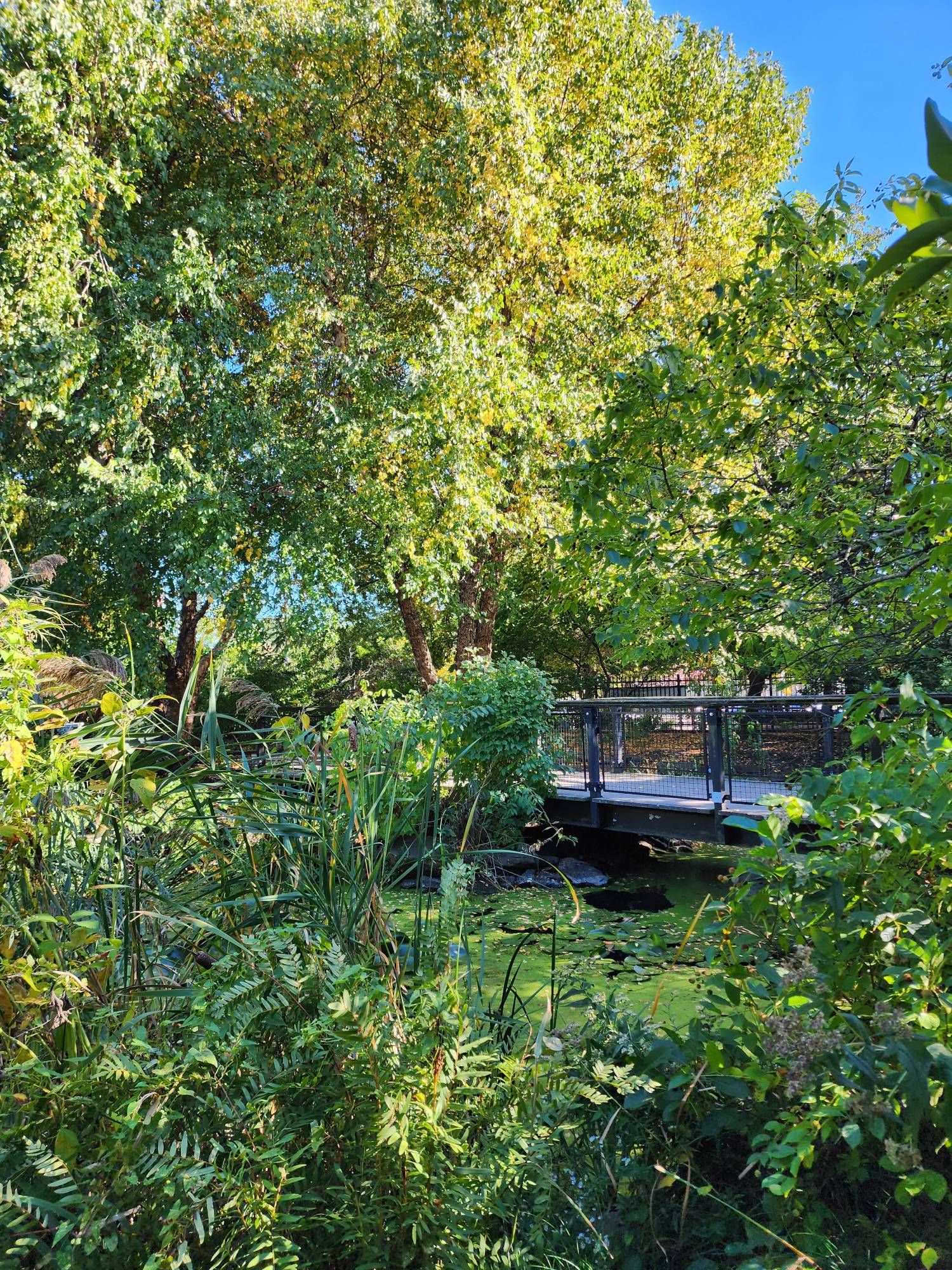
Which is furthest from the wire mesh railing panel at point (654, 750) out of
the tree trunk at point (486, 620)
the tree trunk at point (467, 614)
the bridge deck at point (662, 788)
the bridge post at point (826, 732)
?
the tree trunk at point (486, 620)

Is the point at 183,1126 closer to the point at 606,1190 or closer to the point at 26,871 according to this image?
the point at 26,871

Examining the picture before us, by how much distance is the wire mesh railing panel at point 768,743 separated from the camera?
27.1ft

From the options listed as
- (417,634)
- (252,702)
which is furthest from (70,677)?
(417,634)

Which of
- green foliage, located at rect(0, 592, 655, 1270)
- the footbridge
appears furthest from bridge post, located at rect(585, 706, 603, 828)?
green foliage, located at rect(0, 592, 655, 1270)

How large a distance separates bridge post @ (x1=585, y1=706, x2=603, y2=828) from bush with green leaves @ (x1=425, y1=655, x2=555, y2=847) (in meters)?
0.60

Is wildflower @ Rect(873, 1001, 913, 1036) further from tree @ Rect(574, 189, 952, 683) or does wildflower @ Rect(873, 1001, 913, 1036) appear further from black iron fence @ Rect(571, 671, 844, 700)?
black iron fence @ Rect(571, 671, 844, 700)

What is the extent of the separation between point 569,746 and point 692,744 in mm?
2139

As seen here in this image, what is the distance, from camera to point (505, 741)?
9742mm

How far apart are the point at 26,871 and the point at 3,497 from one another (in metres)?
9.95

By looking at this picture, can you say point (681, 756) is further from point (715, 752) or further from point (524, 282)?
point (524, 282)

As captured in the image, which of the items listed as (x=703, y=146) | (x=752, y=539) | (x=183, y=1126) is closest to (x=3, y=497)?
(x=752, y=539)

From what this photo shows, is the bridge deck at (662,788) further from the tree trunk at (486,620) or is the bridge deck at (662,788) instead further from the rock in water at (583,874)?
the tree trunk at (486,620)

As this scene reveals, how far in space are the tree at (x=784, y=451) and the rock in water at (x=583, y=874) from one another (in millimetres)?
6684

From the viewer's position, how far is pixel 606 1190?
186 cm
